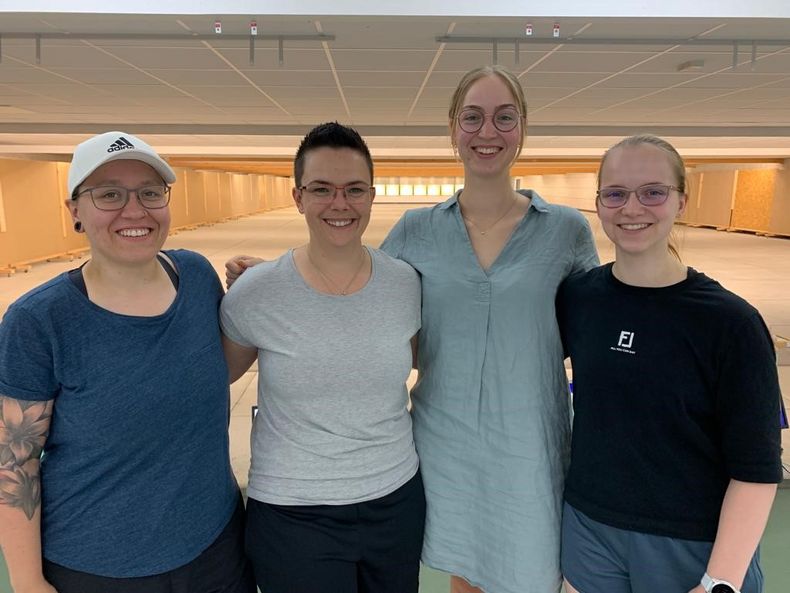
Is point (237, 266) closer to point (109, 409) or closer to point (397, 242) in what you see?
point (397, 242)

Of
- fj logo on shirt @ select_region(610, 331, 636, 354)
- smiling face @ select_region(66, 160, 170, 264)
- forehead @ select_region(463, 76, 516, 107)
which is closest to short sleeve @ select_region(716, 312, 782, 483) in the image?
fj logo on shirt @ select_region(610, 331, 636, 354)

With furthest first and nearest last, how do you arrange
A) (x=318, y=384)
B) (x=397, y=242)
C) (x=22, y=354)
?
(x=397, y=242) < (x=318, y=384) < (x=22, y=354)

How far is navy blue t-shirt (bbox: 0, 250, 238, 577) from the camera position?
1.32m

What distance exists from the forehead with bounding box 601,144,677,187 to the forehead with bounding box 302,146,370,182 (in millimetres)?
692

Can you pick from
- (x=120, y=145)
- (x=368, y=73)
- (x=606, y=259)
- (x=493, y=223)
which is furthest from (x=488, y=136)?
(x=606, y=259)

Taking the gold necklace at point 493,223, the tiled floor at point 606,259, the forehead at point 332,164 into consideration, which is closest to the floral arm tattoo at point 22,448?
the forehead at point 332,164

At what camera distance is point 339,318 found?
5.19 ft

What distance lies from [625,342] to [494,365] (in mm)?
387

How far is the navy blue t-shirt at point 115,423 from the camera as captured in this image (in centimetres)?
132

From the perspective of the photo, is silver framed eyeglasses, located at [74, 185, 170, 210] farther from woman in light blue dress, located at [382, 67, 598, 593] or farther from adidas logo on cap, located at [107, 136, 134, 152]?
woman in light blue dress, located at [382, 67, 598, 593]

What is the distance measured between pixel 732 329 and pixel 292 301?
42.6 inches

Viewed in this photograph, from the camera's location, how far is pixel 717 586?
134 cm

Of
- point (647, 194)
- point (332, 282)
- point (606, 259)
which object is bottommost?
point (606, 259)

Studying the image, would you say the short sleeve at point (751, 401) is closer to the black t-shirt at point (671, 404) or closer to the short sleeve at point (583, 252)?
the black t-shirt at point (671, 404)
